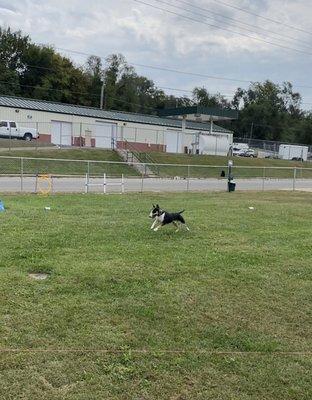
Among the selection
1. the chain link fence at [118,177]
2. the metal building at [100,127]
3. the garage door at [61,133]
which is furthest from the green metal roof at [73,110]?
the chain link fence at [118,177]

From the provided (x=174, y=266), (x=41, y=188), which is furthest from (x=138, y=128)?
(x=174, y=266)

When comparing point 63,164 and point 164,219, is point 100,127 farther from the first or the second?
point 164,219

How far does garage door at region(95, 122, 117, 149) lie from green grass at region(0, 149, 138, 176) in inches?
316

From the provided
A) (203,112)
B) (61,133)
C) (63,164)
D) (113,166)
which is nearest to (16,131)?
(61,133)

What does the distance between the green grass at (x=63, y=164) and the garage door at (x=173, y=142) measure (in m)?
17.8

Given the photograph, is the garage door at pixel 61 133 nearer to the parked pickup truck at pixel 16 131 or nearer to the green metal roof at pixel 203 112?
the parked pickup truck at pixel 16 131

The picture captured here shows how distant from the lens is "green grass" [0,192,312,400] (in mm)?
3799

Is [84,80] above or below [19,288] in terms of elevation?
above

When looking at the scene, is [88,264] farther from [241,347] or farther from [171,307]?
[241,347]

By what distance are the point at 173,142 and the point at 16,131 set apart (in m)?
22.7

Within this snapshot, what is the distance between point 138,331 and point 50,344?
0.84 m

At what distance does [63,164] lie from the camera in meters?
33.7

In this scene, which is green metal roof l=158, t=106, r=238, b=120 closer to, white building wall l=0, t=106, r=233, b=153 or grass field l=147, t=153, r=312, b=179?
white building wall l=0, t=106, r=233, b=153

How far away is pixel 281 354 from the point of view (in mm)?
4387
